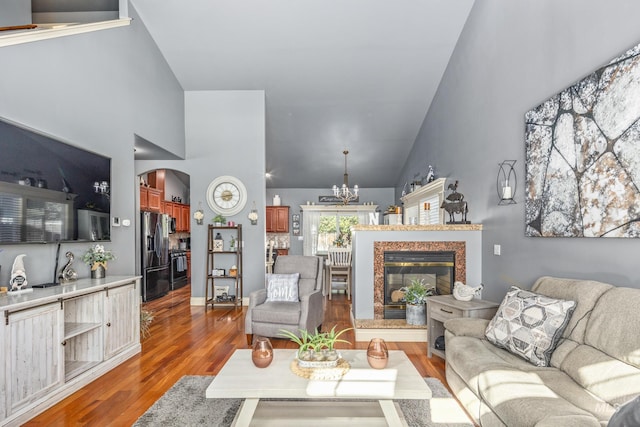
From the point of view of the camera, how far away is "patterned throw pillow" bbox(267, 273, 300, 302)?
13.2ft

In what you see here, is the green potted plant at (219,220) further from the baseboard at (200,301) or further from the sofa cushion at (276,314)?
the sofa cushion at (276,314)

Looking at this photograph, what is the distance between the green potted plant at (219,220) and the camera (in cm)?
566

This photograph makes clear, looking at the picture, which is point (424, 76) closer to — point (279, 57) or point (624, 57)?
point (279, 57)

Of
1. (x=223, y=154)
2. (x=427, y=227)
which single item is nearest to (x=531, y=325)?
(x=427, y=227)

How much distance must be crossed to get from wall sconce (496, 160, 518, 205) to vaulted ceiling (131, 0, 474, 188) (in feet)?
7.61

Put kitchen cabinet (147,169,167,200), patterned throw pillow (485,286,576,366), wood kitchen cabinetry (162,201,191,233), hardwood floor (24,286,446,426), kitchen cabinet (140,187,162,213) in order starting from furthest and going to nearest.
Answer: wood kitchen cabinetry (162,201,191,233) → kitchen cabinet (147,169,167,200) → kitchen cabinet (140,187,162,213) → hardwood floor (24,286,446,426) → patterned throw pillow (485,286,576,366)

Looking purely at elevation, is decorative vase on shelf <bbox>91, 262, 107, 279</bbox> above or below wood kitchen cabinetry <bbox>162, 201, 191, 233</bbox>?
below

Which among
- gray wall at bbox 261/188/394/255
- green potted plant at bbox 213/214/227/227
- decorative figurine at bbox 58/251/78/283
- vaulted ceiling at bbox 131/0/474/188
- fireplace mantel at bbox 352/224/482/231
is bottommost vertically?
decorative figurine at bbox 58/251/78/283

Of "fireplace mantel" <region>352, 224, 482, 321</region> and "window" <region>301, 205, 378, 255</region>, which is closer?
"fireplace mantel" <region>352, 224, 482, 321</region>

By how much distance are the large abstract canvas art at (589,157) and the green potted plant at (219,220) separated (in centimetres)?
435

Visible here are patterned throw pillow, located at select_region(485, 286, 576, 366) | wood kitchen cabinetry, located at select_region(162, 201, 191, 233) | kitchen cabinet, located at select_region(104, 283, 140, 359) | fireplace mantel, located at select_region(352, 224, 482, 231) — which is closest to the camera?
patterned throw pillow, located at select_region(485, 286, 576, 366)

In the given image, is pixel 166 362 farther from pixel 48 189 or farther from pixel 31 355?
pixel 48 189

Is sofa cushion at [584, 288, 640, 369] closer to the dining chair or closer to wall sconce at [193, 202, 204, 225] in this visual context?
the dining chair

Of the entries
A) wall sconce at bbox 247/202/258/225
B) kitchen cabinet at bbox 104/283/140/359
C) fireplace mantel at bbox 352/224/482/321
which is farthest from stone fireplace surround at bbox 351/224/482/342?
kitchen cabinet at bbox 104/283/140/359
